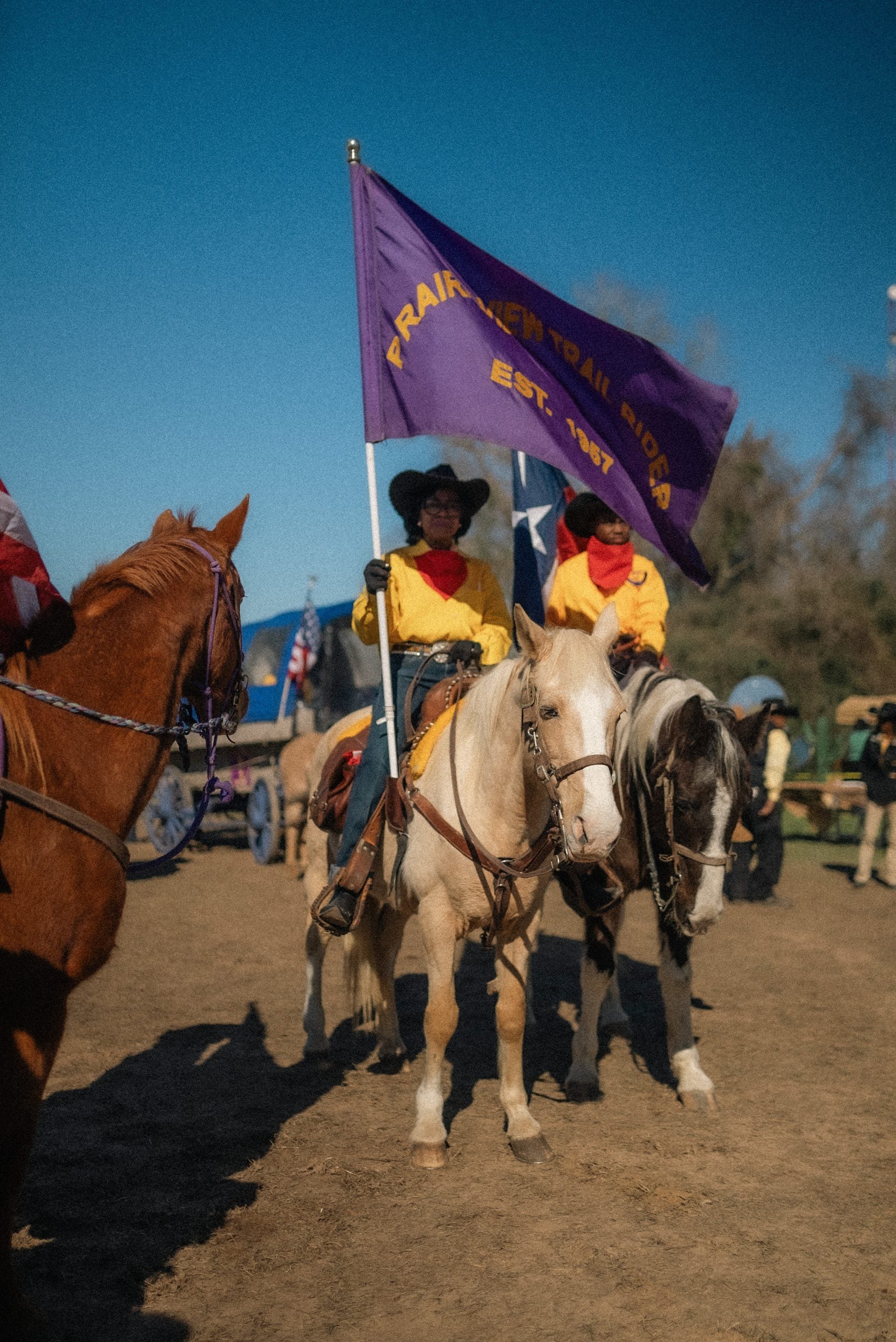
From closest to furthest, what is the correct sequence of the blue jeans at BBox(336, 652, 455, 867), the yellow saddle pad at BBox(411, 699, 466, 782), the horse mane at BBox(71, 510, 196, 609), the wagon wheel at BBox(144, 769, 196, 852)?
the horse mane at BBox(71, 510, 196, 609) → the yellow saddle pad at BBox(411, 699, 466, 782) → the blue jeans at BBox(336, 652, 455, 867) → the wagon wheel at BBox(144, 769, 196, 852)

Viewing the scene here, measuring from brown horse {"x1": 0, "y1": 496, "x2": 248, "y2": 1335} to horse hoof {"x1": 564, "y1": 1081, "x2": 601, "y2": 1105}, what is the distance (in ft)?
9.98

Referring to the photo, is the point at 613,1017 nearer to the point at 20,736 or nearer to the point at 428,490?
the point at 428,490

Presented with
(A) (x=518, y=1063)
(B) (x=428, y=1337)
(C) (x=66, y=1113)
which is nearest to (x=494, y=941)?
(A) (x=518, y=1063)

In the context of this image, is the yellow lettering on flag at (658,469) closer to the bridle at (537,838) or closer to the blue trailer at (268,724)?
the bridle at (537,838)

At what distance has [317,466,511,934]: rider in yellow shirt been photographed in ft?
16.6

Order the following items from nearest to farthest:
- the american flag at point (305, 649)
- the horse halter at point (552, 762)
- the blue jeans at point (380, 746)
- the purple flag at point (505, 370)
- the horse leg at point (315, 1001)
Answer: the horse halter at point (552, 762), the blue jeans at point (380, 746), the purple flag at point (505, 370), the horse leg at point (315, 1001), the american flag at point (305, 649)

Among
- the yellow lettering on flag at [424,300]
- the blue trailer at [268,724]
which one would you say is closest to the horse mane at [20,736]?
the yellow lettering on flag at [424,300]

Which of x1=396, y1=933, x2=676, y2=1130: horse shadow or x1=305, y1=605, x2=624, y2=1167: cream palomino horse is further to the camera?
x1=396, y1=933, x2=676, y2=1130: horse shadow

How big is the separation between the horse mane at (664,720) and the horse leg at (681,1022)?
0.93m

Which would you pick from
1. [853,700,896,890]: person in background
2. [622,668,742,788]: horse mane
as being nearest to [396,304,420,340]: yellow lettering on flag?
[622,668,742,788]: horse mane

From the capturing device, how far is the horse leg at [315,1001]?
601 centimetres

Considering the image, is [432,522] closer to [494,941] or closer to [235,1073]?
[494,941]

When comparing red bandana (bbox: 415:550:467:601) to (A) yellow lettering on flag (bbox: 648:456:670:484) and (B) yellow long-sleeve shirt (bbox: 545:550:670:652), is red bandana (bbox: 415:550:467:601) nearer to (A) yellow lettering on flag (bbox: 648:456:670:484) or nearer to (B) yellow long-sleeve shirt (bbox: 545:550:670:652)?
(B) yellow long-sleeve shirt (bbox: 545:550:670:652)

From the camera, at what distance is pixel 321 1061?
5.96m
